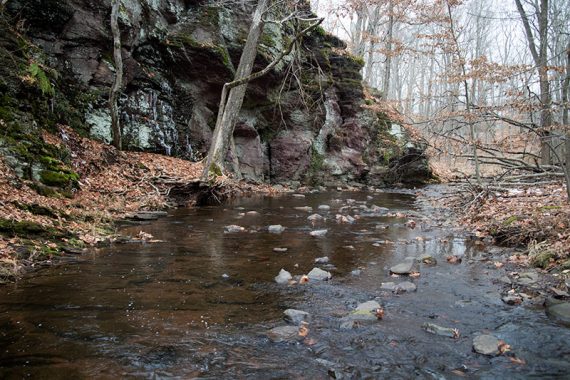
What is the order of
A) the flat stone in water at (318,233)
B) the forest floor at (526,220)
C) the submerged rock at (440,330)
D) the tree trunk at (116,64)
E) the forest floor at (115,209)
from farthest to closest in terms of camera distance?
1. the tree trunk at (116,64)
2. the flat stone in water at (318,233)
3. the forest floor at (526,220)
4. the forest floor at (115,209)
5. the submerged rock at (440,330)

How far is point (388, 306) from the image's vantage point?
340 centimetres

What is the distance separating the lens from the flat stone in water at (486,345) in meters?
2.59

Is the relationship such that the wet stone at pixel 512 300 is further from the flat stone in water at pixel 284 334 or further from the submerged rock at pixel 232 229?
the submerged rock at pixel 232 229

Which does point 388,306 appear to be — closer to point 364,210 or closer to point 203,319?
Result: point 203,319

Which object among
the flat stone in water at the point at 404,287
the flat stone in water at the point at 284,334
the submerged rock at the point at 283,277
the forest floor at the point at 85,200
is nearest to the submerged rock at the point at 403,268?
the flat stone in water at the point at 404,287

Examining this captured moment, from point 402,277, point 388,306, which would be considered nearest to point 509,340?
point 388,306

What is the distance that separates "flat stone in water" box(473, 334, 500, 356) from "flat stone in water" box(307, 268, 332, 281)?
5.56 feet

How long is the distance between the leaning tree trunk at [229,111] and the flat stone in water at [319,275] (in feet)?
20.6

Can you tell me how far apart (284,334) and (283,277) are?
1.26 metres

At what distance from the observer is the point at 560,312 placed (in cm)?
317

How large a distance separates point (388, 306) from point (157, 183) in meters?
7.60

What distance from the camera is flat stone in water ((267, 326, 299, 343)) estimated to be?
2737 mm

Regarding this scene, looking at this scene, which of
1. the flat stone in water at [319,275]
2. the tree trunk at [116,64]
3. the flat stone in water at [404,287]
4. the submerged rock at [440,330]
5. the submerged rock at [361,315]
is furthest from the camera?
the tree trunk at [116,64]

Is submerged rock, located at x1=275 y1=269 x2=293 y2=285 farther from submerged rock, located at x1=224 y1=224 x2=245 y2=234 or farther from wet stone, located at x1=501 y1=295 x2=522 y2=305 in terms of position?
submerged rock, located at x1=224 y1=224 x2=245 y2=234
